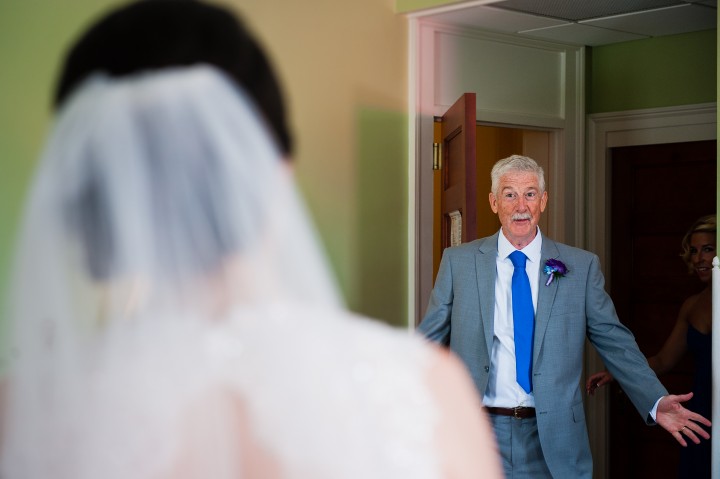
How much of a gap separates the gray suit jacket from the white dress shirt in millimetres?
40

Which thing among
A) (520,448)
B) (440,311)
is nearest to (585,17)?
(440,311)

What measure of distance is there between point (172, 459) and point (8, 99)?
263 centimetres

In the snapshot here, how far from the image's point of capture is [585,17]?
195 inches

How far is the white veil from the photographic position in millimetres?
983

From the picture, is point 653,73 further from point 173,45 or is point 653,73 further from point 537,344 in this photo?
point 173,45

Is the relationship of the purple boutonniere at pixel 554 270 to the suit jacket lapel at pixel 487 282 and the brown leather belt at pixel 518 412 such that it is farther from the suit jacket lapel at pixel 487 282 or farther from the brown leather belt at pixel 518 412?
the brown leather belt at pixel 518 412

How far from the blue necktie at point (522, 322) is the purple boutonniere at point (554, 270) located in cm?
9

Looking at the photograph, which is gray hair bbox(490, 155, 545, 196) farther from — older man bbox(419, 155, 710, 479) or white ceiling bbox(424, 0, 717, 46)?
white ceiling bbox(424, 0, 717, 46)

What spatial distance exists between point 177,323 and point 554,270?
2.74m

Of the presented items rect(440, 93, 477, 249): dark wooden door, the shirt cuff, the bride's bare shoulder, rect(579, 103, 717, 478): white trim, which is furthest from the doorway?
the bride's bare shoulder

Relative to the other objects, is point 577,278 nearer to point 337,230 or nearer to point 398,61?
point 337,230

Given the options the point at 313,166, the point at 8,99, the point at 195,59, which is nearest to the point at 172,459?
the point at 195,59

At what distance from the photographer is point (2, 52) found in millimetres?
3312

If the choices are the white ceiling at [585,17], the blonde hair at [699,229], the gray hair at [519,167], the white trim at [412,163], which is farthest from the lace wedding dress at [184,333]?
the blonde hair at [699,229]
